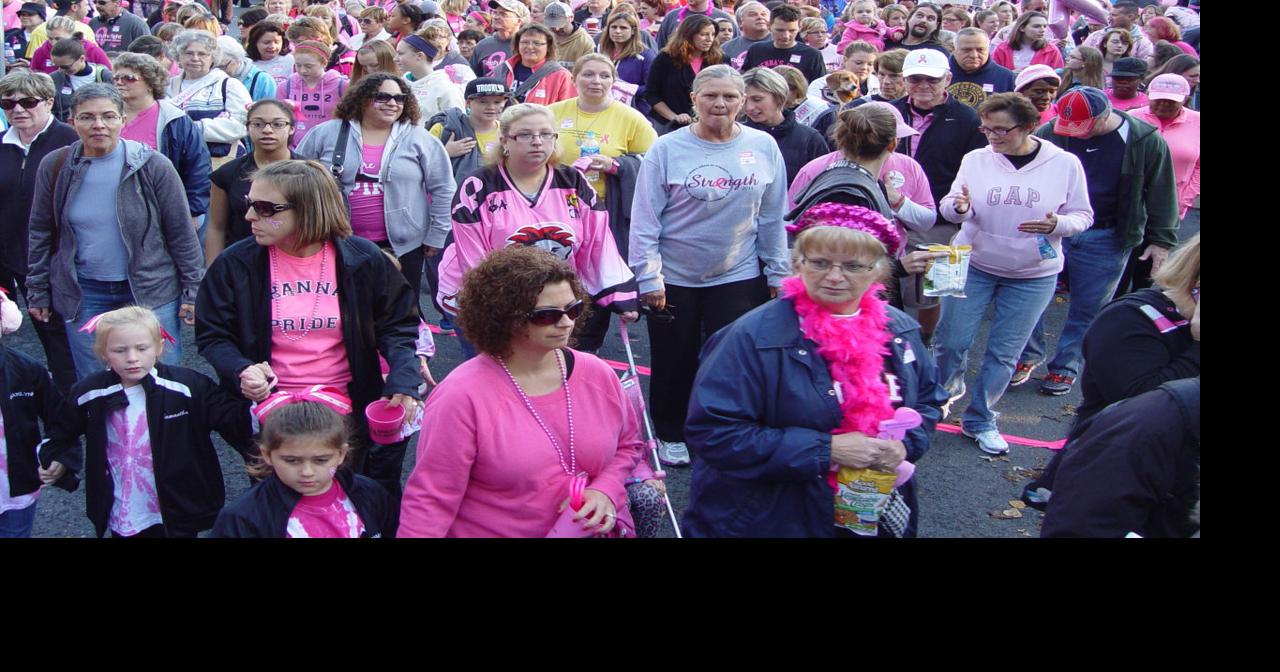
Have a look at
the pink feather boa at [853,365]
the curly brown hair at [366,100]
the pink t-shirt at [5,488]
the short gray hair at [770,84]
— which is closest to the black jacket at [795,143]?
the short gray hair at [770,84]

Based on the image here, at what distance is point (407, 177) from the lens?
5.65 m

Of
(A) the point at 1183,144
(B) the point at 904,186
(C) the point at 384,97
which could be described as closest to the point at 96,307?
(C) the point at 384,97

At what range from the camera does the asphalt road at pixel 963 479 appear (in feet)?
15.8

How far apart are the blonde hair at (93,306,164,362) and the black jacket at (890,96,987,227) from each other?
4439 mm

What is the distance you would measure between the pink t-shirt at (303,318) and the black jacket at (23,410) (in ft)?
2.80

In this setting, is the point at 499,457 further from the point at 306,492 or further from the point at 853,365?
the point at 853,365

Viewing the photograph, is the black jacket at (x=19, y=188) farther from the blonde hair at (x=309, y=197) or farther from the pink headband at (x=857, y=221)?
the pink headband at (x=857, y=221)

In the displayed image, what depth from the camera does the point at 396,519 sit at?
3461mm

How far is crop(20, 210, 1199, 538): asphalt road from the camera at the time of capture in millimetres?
4828

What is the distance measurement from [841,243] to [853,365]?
0.35 meters

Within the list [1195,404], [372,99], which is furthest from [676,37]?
[1195,404]

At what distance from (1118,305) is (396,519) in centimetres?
230

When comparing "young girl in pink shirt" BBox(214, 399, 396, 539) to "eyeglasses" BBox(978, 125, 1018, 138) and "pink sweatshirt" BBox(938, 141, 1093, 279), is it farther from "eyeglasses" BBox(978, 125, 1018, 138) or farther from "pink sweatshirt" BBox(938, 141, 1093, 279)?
"eyeglasses" BBox(978, 125, 1018, 138)
